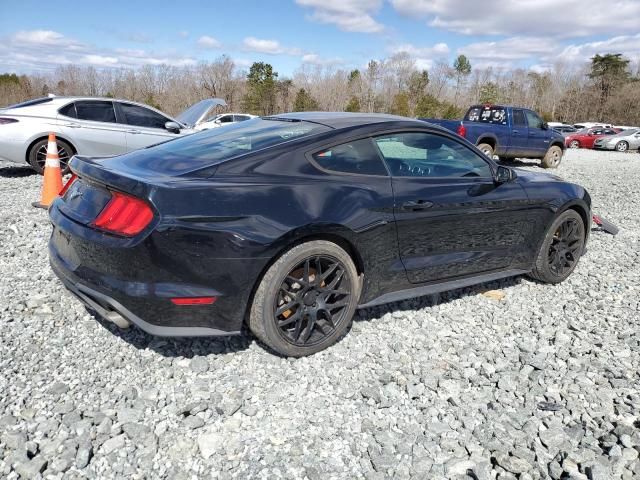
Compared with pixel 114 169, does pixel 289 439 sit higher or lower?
lower

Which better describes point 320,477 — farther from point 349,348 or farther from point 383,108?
point 383,108

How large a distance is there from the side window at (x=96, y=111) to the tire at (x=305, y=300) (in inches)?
286

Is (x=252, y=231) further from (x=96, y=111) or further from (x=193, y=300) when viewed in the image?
(x=96, y=111)

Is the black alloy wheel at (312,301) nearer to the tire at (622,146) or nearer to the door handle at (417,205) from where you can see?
the door handle at (417,205)

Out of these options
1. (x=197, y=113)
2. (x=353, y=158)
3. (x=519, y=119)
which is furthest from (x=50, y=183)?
(x=519, y=119)

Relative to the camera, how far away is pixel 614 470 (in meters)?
2.30

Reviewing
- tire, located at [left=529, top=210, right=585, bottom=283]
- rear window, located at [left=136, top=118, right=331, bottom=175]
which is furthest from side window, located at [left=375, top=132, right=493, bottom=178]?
tire, located at [left=529, top=210, right=585, bottom=283]

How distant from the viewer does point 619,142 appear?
26625mm

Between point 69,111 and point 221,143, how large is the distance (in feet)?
21.1

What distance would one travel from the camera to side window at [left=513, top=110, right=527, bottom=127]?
14.6m

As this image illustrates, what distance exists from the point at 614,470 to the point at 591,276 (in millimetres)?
2992

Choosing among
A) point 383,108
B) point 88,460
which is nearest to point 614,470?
point 88,460

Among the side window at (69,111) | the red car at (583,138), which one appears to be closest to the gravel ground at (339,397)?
the side window at (69,111)

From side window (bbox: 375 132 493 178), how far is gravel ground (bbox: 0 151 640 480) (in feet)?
3.57
